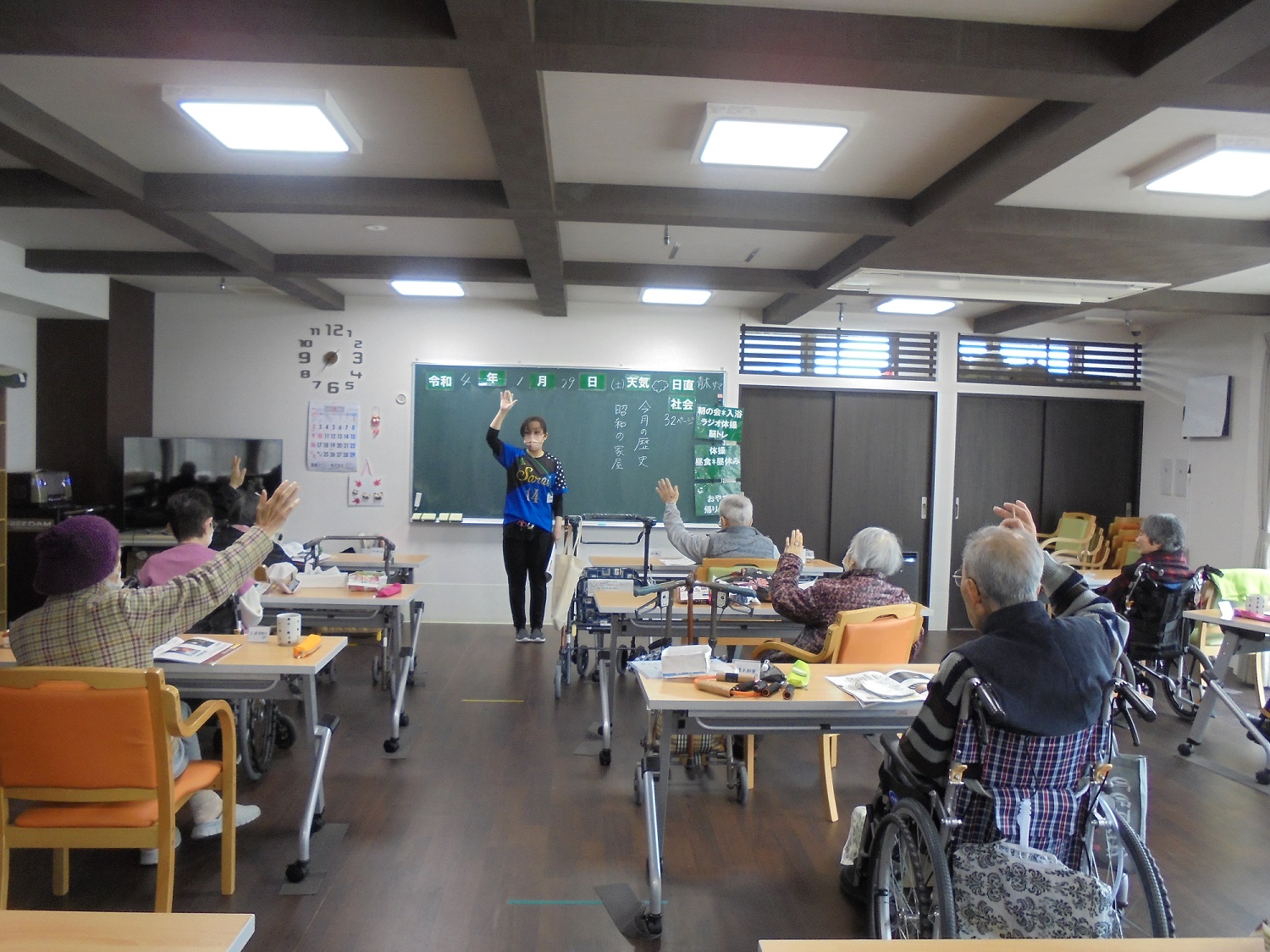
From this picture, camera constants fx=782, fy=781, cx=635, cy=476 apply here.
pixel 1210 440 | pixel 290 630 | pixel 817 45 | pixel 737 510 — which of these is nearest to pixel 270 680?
pixel 290 630

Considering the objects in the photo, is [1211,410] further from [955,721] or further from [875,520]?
[955,721]

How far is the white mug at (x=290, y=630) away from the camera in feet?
9.02

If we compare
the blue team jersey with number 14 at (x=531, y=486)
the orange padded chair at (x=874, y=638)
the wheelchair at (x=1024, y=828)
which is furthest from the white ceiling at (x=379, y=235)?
the wheelchair at (x=1024, y=828)

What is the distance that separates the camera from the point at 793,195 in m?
3.81

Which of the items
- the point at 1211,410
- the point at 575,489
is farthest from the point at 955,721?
the point at 1211,410

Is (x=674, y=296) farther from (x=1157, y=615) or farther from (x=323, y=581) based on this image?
(x=1157, y=615)

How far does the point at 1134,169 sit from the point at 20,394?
7169 mm

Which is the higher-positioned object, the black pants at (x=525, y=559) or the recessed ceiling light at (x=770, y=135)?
the recessed ceiling light at (x=770, y=135)

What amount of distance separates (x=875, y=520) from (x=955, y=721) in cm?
545

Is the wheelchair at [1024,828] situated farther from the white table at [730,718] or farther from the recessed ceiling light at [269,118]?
the recessed ceiling light at [269,118]

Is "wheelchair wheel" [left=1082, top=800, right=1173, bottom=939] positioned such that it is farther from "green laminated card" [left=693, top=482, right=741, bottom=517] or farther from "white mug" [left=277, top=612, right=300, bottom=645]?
"green laminated card" [left=693, top=482, right=741, bottom=517]

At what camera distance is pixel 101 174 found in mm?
3422

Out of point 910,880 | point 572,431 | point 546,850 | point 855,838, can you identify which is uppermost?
point 572,431

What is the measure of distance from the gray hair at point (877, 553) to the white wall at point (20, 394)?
5884mm
